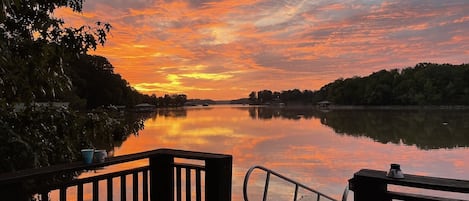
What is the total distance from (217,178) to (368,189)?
3.70 feet

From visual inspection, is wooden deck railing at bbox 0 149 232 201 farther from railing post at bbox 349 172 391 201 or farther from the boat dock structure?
railing post at bbox 349 172 391 201

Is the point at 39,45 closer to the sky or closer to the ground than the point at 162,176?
closer to the sky

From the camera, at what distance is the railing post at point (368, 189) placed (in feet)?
7.00

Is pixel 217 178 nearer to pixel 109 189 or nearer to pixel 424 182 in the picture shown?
pixel 109 189

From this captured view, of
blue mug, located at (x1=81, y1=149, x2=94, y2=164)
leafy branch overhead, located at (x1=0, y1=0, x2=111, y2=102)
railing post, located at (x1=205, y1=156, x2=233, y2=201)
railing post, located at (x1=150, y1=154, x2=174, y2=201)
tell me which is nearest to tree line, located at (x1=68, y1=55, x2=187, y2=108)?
leafy branch overhead, located at (x1=0, y1=0, x2=111, y2=102)

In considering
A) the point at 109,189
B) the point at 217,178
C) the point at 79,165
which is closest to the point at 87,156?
the point at 79,165

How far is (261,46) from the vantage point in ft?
77.4

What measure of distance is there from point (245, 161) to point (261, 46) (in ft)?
37.1

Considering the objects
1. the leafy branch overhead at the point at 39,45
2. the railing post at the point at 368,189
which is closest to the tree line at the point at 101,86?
the leafy branch overhead at the point at 39,45

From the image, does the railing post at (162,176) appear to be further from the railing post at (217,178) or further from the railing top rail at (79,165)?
the railing post at (217,178)

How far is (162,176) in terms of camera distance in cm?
303

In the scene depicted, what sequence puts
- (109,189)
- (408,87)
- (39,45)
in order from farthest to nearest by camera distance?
(408,87) → (39,45) → (109,189)

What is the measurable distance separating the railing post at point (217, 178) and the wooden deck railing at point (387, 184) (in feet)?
3.22

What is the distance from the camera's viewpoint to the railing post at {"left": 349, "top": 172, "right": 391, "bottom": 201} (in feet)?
7.00
